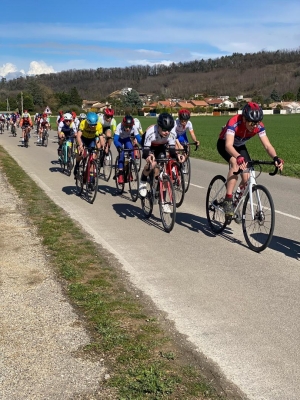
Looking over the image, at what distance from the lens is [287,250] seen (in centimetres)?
666

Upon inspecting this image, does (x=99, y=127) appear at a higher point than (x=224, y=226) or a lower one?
higher

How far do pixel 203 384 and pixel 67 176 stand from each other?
12.2 m

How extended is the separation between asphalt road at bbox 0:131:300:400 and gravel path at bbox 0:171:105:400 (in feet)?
3.04

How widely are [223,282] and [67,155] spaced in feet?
36.9

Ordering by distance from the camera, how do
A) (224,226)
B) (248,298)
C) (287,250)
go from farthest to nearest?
(224,226) → (287,250) → (248,298)

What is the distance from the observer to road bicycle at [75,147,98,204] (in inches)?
420

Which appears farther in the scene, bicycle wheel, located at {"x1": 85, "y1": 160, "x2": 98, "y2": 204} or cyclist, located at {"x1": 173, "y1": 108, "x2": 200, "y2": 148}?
cyclist, located at {"x1": 173, "y1": 108, "x2": 200, "y2": 148}

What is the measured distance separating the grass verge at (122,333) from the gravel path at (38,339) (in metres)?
0.12

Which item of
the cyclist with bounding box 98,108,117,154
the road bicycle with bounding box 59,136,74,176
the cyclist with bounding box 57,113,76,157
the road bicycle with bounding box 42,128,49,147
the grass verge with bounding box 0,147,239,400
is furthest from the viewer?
the road bicycle with bounding box 42,128,49,147

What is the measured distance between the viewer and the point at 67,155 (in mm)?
15789

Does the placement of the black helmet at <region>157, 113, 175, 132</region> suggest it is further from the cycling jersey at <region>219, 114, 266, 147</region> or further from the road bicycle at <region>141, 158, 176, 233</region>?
the cycling jersey at <region>219, 114, 266, 147</region>

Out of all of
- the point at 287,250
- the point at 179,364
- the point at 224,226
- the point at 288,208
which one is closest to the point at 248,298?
the point at 179,364

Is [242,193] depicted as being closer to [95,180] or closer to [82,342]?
[82,342]

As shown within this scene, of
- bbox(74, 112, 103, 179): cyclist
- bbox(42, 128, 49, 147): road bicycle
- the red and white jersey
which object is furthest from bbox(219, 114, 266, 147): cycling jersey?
bbox(42, 128, 49, 147): road bicycle
